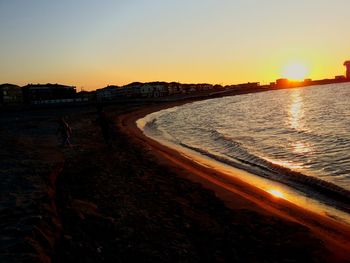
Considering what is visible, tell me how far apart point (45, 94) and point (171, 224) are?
5434 inches

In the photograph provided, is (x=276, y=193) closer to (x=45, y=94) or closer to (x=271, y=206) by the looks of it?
(x=271, y=206)

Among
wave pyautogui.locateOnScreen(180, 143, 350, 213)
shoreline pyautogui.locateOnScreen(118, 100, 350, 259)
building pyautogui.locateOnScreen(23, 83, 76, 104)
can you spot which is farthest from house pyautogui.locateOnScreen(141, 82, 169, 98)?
shoreline pyautogui.locateOnScreen(118, 100, 350, 259)

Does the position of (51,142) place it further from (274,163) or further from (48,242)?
(48,242)

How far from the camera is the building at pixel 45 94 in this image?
138 meters

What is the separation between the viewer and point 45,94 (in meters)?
140

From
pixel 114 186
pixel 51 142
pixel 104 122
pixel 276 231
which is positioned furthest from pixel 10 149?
pixel 276 231

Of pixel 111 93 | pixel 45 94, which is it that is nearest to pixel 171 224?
pixel 45 94

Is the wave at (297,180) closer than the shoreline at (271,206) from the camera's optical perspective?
No

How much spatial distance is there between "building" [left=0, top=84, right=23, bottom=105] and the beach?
12837cm

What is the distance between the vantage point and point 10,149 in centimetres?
2077

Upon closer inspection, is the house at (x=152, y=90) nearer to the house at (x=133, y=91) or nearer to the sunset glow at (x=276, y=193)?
the house at (x=133, y=91)

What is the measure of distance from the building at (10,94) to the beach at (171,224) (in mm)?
128366

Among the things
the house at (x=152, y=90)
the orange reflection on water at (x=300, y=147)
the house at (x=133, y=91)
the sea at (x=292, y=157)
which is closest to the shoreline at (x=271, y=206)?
the sea at (x=292, y=157)

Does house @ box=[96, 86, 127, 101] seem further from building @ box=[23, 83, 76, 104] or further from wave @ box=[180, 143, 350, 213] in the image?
wave @ box=[180, 143, 350, 213]
